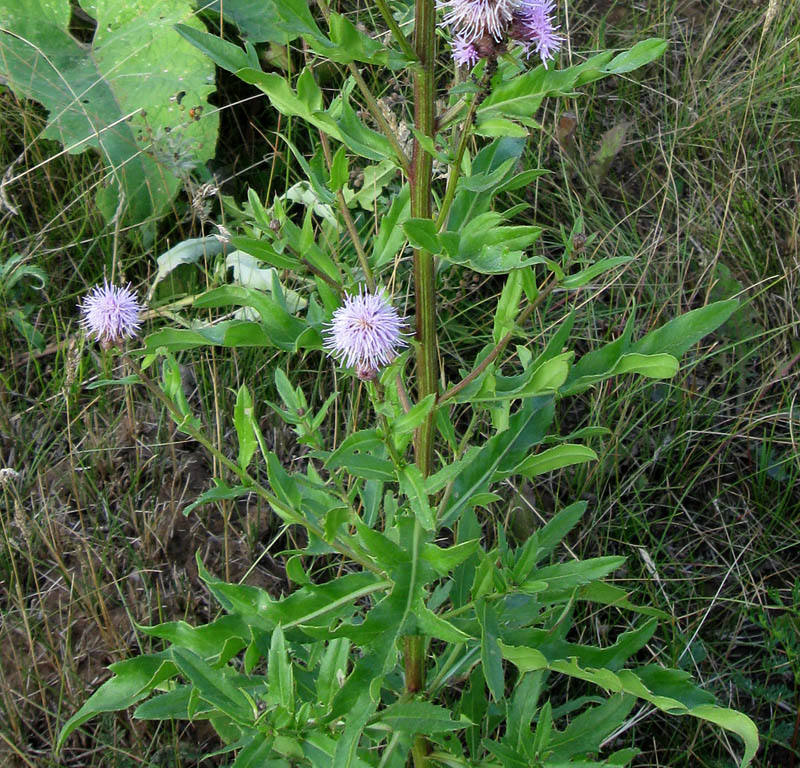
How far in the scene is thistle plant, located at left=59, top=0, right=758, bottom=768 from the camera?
52.8 inches

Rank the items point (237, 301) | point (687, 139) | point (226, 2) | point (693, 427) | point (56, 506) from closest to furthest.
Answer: point (237, 301) → point (56, 506) → point (693, 427) → point (687, 139) → point (226, 2)

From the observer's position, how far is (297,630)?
5.35 ft

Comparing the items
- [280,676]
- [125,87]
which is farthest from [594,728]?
[125,87]

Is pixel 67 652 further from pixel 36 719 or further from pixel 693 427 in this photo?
pixel 693 427

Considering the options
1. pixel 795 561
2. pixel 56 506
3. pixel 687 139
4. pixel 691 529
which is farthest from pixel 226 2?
pixel 795 561

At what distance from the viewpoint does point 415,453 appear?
170cm

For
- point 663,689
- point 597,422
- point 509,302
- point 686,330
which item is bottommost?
point 597,422

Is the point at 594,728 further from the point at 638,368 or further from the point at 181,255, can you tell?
the point at 181,255

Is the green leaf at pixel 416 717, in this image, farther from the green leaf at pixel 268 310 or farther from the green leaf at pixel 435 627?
the green leaf at pixel 268 310

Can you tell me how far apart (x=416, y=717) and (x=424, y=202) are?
2.88ft

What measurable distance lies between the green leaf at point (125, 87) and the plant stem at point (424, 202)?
167 centimetres

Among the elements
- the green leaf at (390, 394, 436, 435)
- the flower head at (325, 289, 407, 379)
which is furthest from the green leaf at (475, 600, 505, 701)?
the flower head at (325, 289, 407, 379)

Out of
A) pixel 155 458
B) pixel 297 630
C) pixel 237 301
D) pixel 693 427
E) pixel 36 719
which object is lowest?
pixel 693 427

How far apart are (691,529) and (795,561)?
28cm
